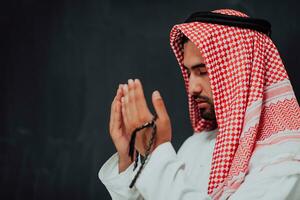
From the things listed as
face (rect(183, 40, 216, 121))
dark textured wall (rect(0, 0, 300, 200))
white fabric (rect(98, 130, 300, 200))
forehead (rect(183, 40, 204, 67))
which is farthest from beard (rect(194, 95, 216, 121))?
dark textured wall (rect(0, 0, 300, 200))

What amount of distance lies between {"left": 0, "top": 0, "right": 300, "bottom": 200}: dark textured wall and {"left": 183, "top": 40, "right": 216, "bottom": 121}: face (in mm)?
542

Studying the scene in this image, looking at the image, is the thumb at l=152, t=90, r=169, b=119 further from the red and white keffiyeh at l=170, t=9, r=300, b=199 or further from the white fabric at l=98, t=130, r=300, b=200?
the red and white keffiyeh at l=170, t=9, r=300, b=199

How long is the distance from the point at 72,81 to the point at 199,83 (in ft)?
2.80

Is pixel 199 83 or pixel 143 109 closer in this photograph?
pixel 143 109

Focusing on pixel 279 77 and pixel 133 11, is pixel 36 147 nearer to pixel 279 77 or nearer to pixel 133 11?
pixel 133 11

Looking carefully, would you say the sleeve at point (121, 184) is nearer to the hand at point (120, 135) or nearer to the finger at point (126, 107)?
the hand at point (120, 135)

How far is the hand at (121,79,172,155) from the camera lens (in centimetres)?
167

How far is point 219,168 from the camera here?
1.80 meters

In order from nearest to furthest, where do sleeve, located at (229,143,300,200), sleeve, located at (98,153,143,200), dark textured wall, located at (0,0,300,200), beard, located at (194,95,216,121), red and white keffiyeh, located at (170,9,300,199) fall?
1. sleeve, located at (229,143,300,200)
2. red and white keffiyeh, located at (170,9,300,199)
3. sleeve, located at (98,153,143,200)
4. beard, located at (194,95,216,121)
5. dark textured wall, located at (0,0,300,200)

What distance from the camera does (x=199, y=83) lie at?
197cm

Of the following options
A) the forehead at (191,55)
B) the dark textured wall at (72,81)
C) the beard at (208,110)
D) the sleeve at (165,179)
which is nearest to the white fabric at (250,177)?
the sleeve at (165,179)

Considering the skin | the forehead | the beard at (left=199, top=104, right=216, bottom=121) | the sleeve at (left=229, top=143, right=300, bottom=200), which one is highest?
the forehead

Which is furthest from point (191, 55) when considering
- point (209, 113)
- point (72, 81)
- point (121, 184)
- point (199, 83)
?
point (72, 81)

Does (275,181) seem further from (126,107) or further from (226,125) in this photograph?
(126,107)
